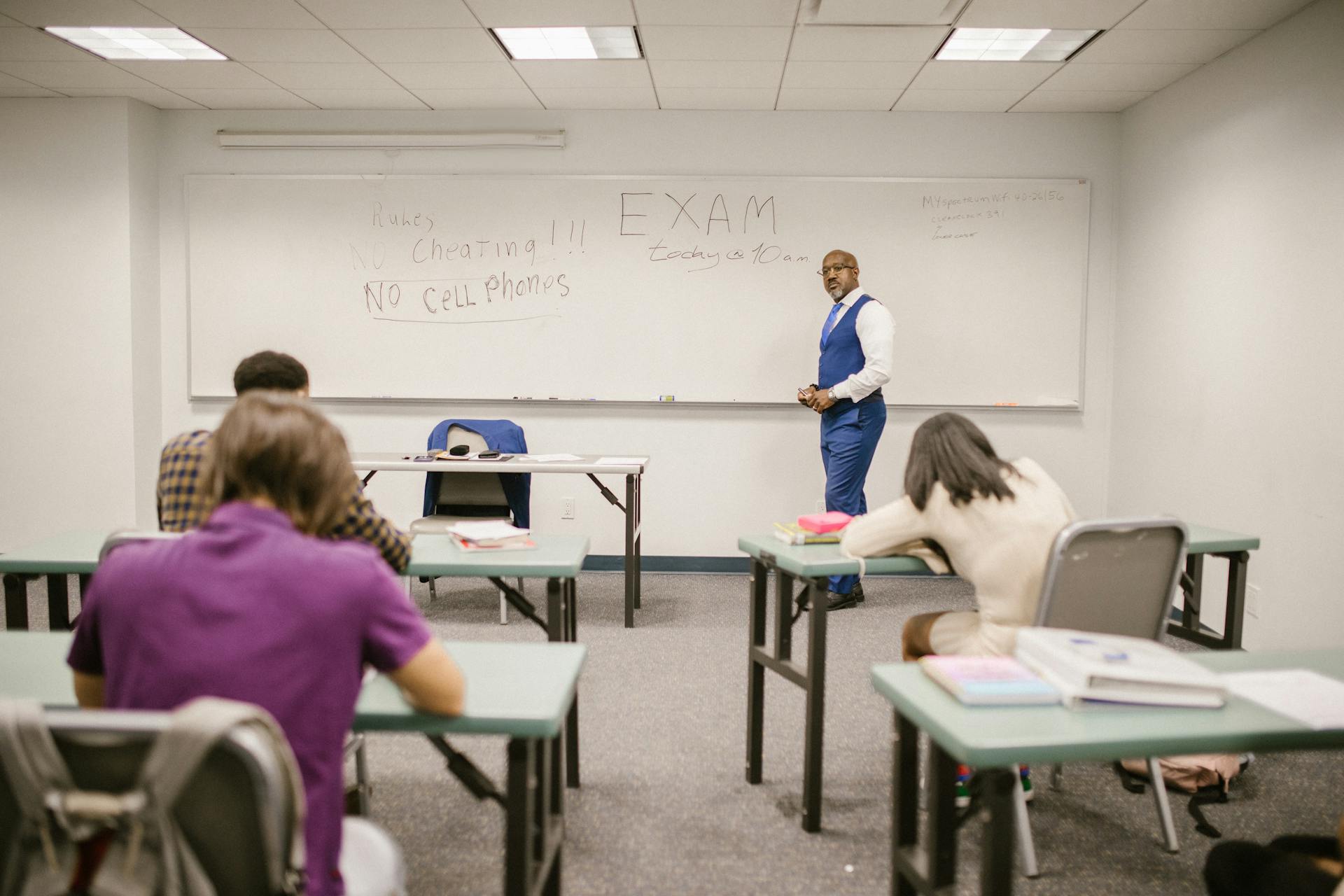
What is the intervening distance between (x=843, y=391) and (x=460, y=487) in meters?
1.80

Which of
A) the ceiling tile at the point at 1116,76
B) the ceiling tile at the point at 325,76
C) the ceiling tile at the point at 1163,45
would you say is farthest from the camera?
the ceiling tile at the point at 325,76

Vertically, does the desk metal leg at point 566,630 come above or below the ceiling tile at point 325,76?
below

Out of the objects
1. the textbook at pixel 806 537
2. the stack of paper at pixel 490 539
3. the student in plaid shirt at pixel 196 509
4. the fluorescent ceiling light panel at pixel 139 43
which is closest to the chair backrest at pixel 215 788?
the student in plaid shirt at pixel 196 509

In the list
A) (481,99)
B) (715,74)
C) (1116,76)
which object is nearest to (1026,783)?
(715,74)

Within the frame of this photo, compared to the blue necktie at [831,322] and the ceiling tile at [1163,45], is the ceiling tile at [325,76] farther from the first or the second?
the ceiling tile at [1163,45]

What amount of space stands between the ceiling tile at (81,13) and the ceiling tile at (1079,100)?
391 cm

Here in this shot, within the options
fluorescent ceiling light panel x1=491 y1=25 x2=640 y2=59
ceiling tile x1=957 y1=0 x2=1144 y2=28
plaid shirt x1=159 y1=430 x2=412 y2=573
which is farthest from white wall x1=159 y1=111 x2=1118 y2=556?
plaid shirt x1=159 y1=430 x2=412 y2=573

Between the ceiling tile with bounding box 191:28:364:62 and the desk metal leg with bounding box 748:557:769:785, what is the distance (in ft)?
9.37

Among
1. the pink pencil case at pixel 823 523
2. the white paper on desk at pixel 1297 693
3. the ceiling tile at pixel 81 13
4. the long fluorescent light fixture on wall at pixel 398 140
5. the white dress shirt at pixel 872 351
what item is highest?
the ceiling tile at pixel 81 13

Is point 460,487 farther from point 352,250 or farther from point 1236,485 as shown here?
point 1236,485

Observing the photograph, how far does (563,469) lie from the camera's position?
350cm

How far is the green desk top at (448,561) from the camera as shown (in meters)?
1.92

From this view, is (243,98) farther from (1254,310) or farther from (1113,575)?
(1254,310)

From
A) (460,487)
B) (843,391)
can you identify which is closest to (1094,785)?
(843,391)
